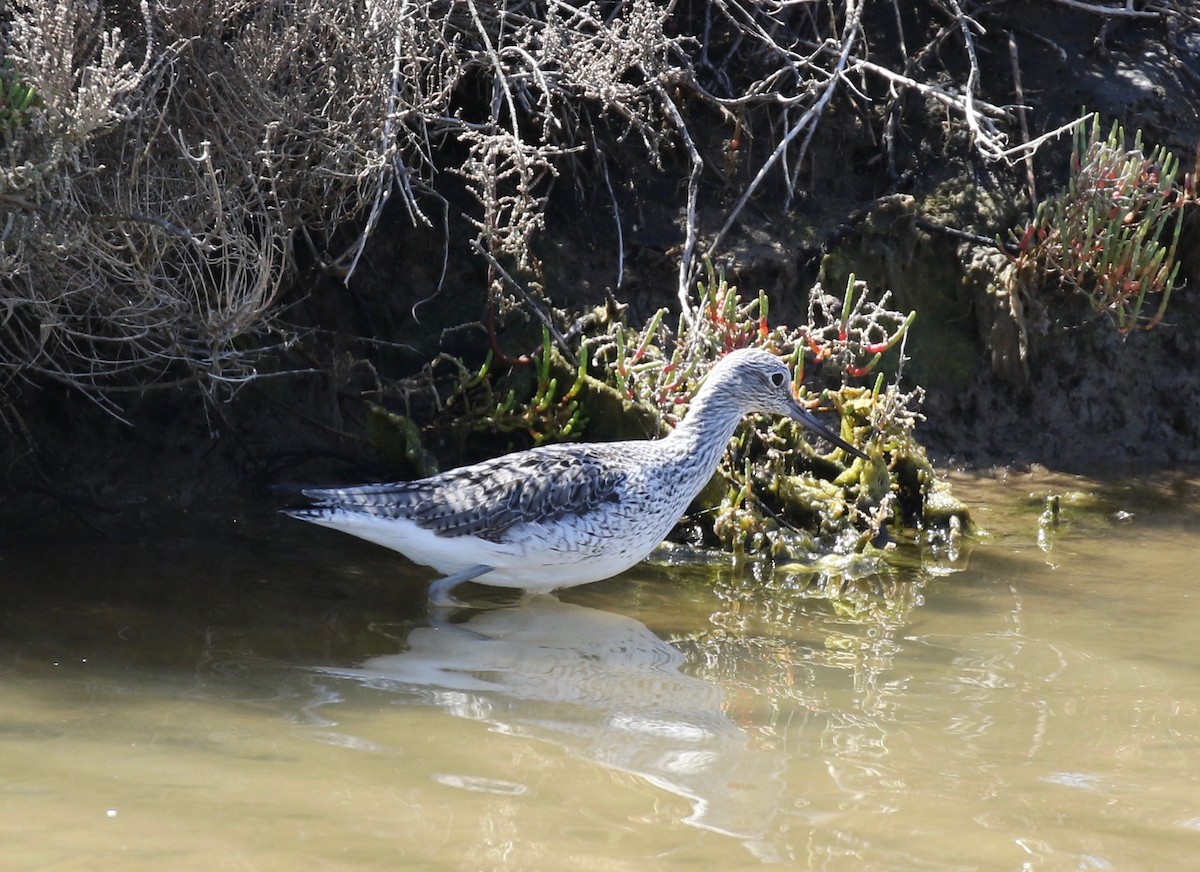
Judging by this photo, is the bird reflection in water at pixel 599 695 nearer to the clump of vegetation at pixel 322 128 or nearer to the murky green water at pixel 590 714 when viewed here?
the murky green water at pixel 590 714

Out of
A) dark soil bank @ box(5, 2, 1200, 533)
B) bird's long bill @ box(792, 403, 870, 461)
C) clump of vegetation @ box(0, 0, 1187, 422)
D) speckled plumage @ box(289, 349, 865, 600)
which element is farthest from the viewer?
dark soil bank @ box(5, 2, 1200, 533)

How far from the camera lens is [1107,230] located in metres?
7.43

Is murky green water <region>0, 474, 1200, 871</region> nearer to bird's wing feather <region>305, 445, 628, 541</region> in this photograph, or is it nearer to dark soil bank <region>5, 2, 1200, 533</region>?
bird's wing feather <region>305, 445, 628, 541</region>

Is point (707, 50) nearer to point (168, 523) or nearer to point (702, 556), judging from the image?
point (702, 556)

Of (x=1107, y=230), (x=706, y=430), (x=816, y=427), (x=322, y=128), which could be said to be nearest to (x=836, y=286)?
(x=1107, y=230)

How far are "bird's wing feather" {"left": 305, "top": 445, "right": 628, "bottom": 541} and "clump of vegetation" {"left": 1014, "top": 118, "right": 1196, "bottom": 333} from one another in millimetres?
3189

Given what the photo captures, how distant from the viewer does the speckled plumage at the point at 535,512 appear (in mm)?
5680

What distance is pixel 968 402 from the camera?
805cm

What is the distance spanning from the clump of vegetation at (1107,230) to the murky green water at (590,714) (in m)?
1.64

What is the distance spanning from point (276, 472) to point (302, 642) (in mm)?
2060

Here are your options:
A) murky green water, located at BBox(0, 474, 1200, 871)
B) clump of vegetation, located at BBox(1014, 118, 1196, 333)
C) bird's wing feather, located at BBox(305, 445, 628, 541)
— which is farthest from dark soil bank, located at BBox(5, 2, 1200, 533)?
bird's wing feather, located at BBox(305, 445, 628, 541)

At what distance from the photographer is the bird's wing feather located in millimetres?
5777

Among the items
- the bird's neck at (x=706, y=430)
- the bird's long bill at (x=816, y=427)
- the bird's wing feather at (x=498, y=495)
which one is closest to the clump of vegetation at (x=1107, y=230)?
the bird's long bill at (x=816, y=427)

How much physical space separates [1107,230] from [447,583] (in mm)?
4171
